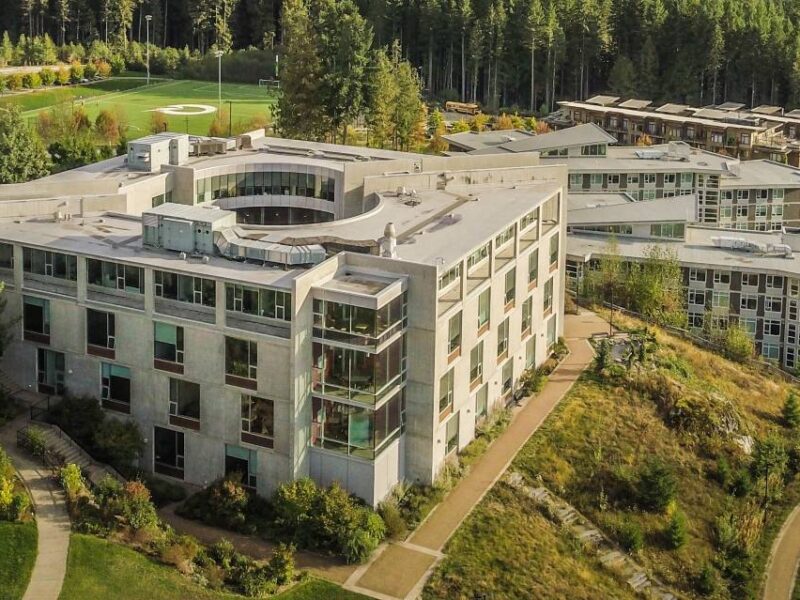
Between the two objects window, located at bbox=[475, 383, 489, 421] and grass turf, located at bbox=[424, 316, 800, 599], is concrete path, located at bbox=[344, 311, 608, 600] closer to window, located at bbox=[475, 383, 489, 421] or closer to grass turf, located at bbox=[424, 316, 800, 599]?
grass turf, located at bbox=[424, 316, 800, 599]

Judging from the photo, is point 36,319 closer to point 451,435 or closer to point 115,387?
point 115,387

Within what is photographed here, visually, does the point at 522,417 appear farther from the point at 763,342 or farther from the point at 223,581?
the point at 763,342

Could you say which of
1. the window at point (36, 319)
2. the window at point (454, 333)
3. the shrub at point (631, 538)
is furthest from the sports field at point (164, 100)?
the shrub at point (631, 538)

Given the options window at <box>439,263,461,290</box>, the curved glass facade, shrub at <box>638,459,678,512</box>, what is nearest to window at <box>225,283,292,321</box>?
window at <box>439,263,461,290</box>

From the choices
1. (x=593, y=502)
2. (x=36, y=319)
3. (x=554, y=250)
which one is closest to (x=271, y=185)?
(x=554, y=250)

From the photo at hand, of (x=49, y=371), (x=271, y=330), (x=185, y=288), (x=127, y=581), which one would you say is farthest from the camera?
(x=49, y=371)

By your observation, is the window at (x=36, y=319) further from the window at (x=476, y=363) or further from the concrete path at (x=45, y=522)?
the window at (x=476, y=363)

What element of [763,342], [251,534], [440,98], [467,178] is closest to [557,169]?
[467,178]
